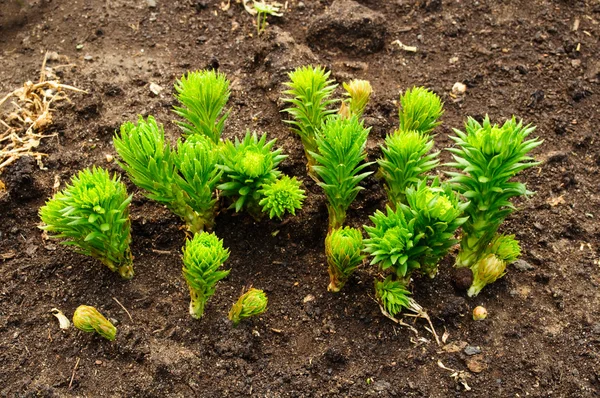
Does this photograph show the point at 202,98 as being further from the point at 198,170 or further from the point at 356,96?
the point at 356,96

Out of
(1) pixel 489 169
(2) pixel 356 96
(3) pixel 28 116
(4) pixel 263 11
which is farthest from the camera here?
(4) pixel 263 11

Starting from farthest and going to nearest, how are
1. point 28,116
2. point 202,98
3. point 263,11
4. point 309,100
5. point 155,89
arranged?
point 263,11 → point 155,89 → point 28,116 → point 309,100 → point 202,98

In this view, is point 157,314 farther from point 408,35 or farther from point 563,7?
point 563,7

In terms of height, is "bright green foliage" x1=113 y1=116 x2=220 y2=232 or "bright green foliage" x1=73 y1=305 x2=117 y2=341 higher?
"bright green foliage" x1=113 y1=116 x2=220 y2=232

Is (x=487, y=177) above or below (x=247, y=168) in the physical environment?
→ above

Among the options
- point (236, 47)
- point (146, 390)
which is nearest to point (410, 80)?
point (236, 47)

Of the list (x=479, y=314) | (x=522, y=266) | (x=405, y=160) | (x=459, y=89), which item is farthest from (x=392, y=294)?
(x=459, y=89)

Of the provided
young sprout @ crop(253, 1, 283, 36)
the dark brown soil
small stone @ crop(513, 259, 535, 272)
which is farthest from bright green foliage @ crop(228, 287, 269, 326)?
young sprout @ crop(253, 1, 283, 36)

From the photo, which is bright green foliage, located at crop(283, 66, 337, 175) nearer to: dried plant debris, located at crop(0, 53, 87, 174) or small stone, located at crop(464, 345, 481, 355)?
small stone, located at crop(464, 345, 481, 355)
